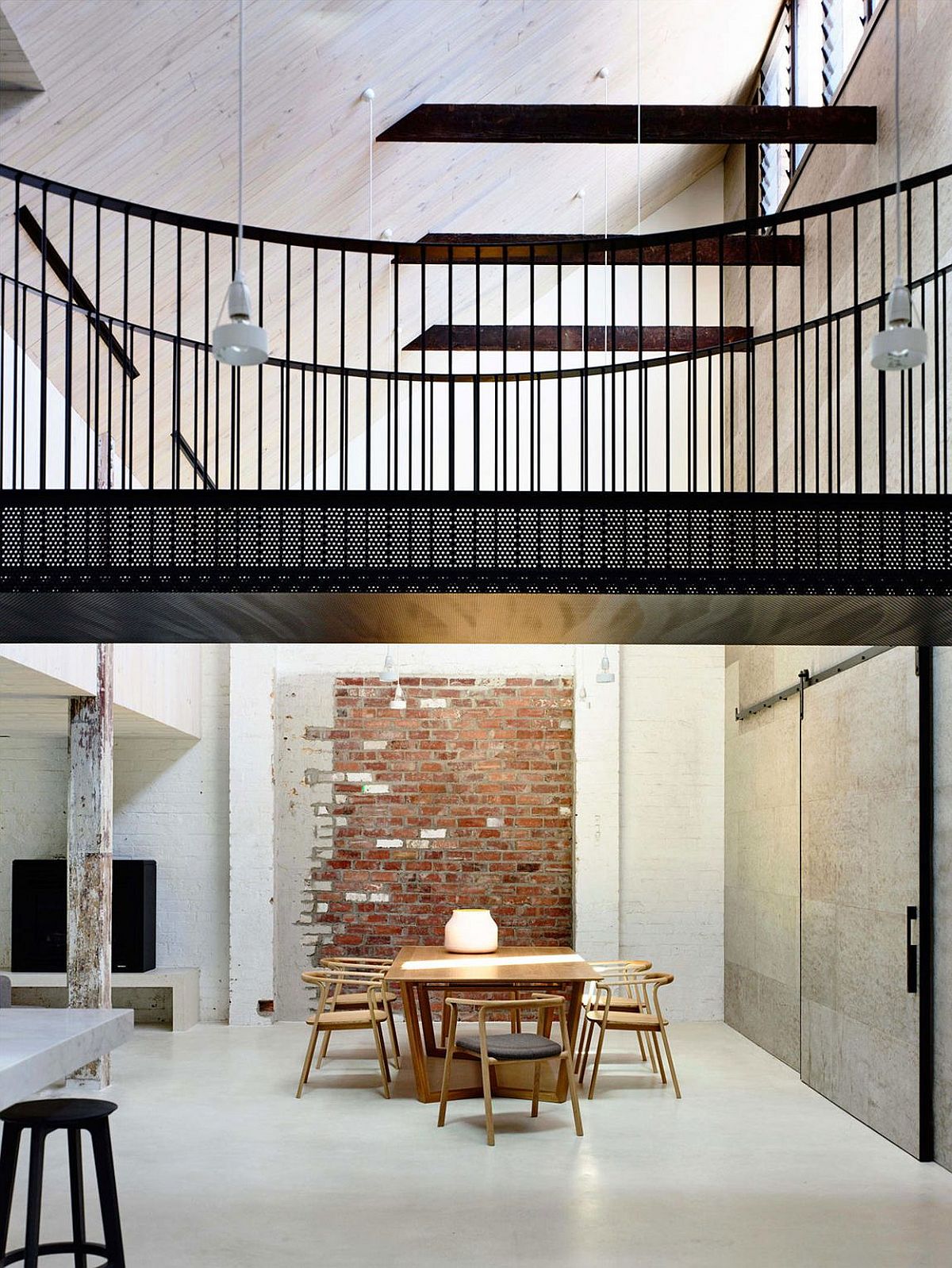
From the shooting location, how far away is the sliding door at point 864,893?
636 centimetres

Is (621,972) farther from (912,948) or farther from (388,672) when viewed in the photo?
(388,672)

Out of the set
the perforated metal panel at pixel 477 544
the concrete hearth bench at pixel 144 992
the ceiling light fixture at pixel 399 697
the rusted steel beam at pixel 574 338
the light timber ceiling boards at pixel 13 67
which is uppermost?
the rusted steel beam at pixel 574 338

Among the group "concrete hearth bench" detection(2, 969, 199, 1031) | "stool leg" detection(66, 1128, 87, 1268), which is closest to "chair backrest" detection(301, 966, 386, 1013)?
"concrete hearth bench" detection(2, 969, 199, 1031)

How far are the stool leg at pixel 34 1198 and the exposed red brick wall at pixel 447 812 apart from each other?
20.9ft

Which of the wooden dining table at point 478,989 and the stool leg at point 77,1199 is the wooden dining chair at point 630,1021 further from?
the stool leg at point 77,1199

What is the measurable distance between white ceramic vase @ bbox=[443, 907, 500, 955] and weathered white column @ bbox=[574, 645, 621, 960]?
1872 millimetres

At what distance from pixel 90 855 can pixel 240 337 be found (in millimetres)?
5286

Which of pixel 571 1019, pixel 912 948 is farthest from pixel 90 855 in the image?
pixel 912 948

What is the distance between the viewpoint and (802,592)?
4141 mm

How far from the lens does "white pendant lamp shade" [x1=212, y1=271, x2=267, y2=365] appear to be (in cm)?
317

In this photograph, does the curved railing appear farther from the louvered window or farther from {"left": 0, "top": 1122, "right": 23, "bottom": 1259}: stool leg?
{"left": 0, "top": 1122, "right": 23, "bottom": 1259}: stool leg

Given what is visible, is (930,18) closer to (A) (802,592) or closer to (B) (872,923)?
(A) (802,592)

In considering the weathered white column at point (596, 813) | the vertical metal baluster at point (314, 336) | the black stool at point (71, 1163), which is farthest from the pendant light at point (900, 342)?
the weathered white column at point (596, 813)

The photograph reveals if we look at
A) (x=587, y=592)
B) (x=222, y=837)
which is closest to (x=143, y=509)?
(x=587, y=592)
